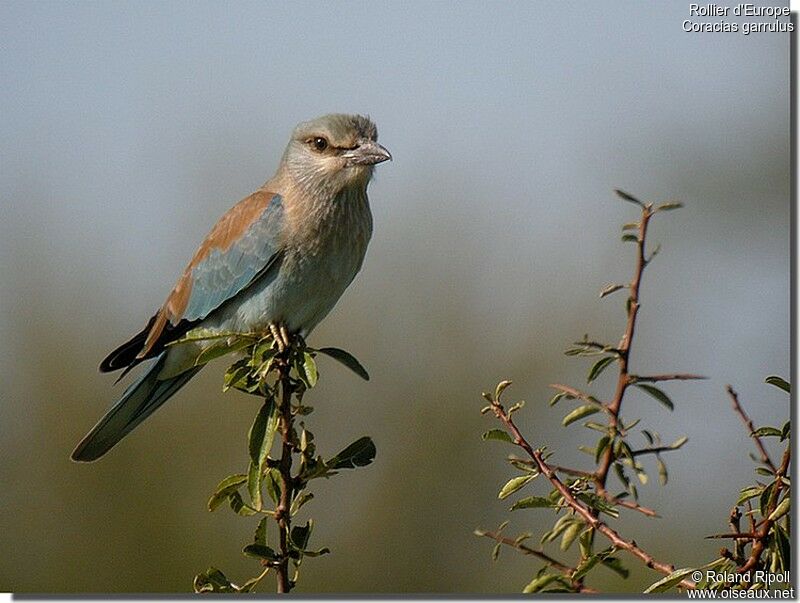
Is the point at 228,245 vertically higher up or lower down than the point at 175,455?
higher up

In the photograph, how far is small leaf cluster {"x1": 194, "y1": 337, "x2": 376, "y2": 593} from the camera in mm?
1867

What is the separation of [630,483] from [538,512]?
1.38m

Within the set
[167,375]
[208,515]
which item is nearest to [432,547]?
[208,515]

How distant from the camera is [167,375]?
2883 millimetres

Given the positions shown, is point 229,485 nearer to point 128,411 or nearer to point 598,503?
point 598,503

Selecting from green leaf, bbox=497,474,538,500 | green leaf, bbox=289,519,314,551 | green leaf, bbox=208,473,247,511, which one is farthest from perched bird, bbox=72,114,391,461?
green leaf, bbox=497,474,538,500

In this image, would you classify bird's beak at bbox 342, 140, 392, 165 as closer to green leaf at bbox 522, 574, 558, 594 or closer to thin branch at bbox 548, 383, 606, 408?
thin branch at bbox 548, 383, 606, 408

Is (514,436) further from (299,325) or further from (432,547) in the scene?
(432,547)

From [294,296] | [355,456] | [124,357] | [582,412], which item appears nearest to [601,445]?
[582,412]

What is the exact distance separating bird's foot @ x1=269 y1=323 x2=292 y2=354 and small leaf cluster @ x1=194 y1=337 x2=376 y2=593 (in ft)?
0.06

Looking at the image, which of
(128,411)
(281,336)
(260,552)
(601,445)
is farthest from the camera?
(128,411)

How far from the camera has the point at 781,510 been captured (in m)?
1.71

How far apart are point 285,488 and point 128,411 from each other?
1146 millimetres

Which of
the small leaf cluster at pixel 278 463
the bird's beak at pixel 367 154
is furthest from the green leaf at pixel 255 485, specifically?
the bird's beak at pixel 367 154
